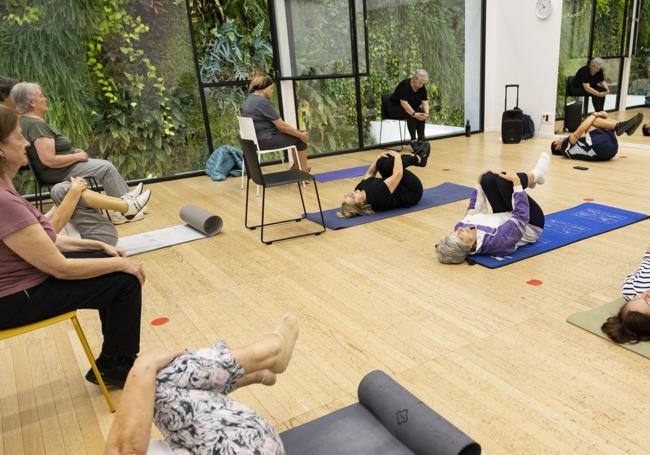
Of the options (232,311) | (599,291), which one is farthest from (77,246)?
(599,291)

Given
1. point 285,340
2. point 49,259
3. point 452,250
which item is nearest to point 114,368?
point 49,259

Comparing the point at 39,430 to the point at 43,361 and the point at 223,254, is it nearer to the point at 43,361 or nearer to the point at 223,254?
the point at 43,361

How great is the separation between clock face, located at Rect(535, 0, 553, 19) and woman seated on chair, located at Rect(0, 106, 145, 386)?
6473 mm

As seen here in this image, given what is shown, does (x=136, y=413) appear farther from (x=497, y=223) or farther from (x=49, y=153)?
(x=49, y=153)

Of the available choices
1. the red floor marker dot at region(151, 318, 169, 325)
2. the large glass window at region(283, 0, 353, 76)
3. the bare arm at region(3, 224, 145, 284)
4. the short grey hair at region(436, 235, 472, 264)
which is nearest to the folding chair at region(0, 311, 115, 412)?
the bare arm at region(3, 224, 145, 284)

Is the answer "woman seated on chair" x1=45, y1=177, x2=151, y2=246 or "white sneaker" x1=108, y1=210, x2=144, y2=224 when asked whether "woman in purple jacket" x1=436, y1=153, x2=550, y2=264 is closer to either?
"woman seated on chair" x1=45, y1=177, x2=151, y2=246

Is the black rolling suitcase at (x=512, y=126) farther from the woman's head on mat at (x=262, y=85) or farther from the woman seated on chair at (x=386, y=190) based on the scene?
the woman's head on mat at (x=262, y=85)

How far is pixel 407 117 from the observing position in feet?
21.7

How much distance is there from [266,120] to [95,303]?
128 inches

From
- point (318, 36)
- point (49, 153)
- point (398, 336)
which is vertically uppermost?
point (318, 36)

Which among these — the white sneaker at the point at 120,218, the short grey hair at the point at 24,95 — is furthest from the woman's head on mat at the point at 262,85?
the short grey hair at the point at 24,95

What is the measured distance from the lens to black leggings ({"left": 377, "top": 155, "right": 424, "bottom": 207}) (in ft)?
13.5

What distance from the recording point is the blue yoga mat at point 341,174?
216 inches

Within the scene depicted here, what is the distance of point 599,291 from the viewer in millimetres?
2572
